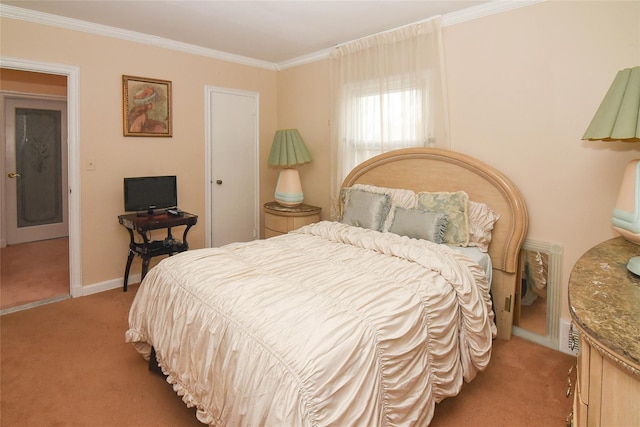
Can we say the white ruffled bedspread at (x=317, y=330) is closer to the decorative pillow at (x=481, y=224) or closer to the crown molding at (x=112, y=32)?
the decorative pillow at (x=481, y=224)

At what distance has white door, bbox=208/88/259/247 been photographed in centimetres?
431

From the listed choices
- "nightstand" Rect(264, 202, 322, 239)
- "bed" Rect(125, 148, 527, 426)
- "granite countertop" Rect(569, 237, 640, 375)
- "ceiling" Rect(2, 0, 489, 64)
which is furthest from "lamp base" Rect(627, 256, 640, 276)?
"nightstand" Rect(264, 202, 322, 239)

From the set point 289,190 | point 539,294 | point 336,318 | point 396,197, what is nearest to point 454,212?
point 396,197

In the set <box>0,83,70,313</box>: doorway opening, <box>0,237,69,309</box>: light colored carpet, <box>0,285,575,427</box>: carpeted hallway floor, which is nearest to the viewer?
<box>0,285,575,427</box>: carpeted hallway floor

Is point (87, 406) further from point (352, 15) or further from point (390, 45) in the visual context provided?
point (390, 45)

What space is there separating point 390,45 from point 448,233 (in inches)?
71.4

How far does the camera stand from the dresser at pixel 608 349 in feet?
2.70

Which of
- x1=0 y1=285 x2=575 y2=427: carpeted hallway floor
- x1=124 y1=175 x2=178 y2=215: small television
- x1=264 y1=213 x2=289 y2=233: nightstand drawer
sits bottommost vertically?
x1=0 y1=285 x2=575 y2=427: carpeted hallway floor

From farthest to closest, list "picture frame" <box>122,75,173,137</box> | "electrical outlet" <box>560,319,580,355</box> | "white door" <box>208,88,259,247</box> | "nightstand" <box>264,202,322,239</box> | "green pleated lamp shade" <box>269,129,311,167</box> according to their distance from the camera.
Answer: "white door" <box>208,88,259,247</box> < "green pleated lamp shade" <box>269,129,311,167</box> < "nightstand" <box>264,202,322,239</box> < "picture frame" <box>122,75,173,137</box> < "electrical outlet" <box>560,319,580,355</box>

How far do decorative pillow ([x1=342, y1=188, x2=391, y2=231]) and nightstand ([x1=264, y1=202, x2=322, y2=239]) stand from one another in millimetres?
857

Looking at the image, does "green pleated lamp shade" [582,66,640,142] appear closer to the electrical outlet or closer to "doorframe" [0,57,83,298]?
the electrical outlet

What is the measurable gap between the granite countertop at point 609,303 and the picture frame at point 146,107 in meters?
3.74

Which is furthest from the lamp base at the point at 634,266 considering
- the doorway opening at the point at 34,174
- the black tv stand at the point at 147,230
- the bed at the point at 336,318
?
the doorway opening at the point at 34,174

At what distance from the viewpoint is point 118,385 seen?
2.20 m
